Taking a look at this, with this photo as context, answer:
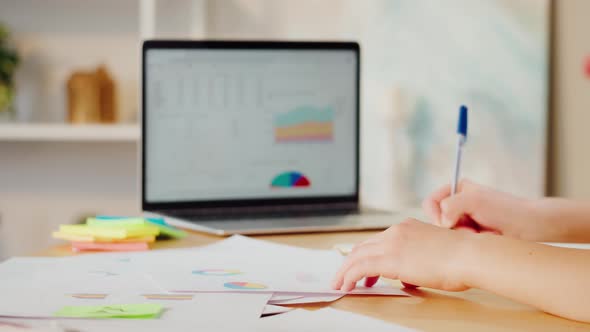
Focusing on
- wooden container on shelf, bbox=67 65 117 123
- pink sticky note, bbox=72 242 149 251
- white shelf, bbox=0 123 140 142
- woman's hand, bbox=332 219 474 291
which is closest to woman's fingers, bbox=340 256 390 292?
woman's hand, bbox=332 219 474 291

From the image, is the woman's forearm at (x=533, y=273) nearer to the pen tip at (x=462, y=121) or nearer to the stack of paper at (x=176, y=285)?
the stack of paper at (x=176, y=285)

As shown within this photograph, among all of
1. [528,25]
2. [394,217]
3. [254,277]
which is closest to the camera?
[254,277]

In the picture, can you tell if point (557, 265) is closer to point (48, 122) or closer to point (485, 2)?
point (485, 2)

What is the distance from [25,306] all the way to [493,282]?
39 centimetres

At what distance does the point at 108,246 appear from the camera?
3.13ft

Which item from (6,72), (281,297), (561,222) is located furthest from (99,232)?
(6,72)

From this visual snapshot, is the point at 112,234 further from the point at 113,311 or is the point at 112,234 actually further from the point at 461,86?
the point at 461,86

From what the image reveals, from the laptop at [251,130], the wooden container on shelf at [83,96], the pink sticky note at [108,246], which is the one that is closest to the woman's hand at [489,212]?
the laptop at [251,130]

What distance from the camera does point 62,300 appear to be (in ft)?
2.20

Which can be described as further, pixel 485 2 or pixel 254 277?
pixel 485 2

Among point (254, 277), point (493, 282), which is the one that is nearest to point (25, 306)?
point (254, 277)

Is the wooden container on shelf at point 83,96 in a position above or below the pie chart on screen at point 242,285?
above

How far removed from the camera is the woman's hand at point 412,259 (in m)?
0.71

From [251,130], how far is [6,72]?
1307 millimetres
